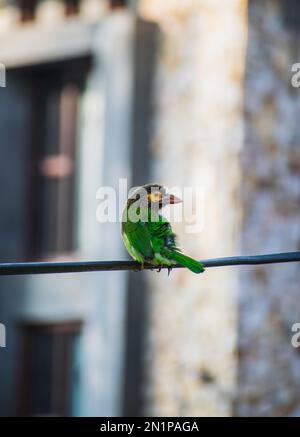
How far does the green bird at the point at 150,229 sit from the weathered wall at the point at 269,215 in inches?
170

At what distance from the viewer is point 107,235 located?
1038 centimetres

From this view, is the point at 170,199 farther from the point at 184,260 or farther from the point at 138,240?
the point at 184,260

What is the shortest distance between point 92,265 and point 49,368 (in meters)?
7.05

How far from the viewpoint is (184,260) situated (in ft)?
16.6

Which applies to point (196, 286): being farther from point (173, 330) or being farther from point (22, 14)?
point (22, 14)

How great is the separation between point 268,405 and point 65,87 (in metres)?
3.46

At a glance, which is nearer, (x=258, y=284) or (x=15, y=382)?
(x=258, y=284)

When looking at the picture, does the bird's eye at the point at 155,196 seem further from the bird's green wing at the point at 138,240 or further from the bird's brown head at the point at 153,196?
the bird's green wing at the point at 138,240

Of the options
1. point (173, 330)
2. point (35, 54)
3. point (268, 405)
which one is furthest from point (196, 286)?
point (35, 54)

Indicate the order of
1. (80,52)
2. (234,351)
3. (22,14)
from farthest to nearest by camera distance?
1. (22,14)
2. (80,52)
3. (234,351)

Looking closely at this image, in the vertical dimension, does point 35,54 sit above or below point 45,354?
above

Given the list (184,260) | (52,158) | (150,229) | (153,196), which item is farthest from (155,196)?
(52,158)

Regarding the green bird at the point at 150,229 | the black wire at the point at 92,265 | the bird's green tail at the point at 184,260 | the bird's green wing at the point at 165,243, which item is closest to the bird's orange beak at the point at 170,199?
the green bird at the point at 150,229

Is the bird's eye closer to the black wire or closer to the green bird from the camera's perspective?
the green bird
